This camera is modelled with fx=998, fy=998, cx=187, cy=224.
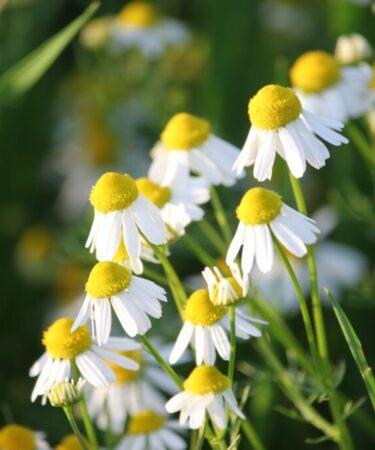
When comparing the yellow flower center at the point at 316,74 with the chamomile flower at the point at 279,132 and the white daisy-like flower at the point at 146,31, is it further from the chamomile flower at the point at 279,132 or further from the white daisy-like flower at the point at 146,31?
the white daisy-like flower at the point at 146,31

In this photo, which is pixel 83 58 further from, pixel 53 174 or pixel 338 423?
pixel 338 423

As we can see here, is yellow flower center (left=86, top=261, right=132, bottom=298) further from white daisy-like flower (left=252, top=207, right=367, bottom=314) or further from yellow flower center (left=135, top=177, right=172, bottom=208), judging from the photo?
white daisy-like flower (left=252, top=207, right=367, bottom=314)

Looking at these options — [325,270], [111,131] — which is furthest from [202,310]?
[111,131]

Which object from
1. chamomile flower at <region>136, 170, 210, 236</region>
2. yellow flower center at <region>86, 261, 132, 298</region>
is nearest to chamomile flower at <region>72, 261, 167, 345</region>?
yellow flower center at <region>86, 261, 132, 298</region>

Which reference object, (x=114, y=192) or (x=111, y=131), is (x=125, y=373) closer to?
(x=114, y=192)

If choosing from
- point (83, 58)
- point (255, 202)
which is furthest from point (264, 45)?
point (255, 202)

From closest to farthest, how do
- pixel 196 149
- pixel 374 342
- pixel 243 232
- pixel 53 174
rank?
pixel 243 232, pixel 196 149, pixel 374 342, pixel 53 174

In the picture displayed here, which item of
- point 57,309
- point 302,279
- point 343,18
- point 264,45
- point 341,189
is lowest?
point 57,309
